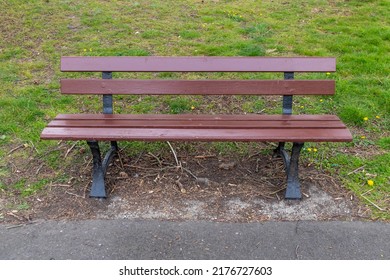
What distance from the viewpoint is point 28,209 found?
321 centimetres

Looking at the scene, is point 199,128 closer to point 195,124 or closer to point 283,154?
point 195,124

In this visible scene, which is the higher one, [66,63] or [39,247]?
[66,63]

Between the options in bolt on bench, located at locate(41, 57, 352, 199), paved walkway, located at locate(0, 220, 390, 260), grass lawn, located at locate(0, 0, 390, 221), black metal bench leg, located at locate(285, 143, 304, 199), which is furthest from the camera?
grass lawn, located at locate(0, 0, 390, 221)

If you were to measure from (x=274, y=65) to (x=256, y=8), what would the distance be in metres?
3.78

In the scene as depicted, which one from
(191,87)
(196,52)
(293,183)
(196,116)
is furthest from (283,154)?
(196,52)

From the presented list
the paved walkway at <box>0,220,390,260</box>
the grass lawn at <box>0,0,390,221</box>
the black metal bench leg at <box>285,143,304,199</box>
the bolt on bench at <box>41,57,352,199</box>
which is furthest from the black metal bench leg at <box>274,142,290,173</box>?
the paved walkway at <box>0,220,390,260</box>

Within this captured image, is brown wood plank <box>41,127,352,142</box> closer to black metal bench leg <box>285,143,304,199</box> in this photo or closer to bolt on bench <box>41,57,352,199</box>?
bolt on bench <box>41,57,352,199</box>

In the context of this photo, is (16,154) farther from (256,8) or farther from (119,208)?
(256,8)

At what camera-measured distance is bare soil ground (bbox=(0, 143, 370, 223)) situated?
3150 mm

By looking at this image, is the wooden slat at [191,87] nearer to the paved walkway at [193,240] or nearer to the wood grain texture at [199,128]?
the wood grain texture at [199,128]

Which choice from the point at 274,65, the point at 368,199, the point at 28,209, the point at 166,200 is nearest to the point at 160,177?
the point at 166,200

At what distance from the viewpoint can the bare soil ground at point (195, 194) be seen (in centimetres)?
315

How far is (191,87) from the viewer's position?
3604 mm

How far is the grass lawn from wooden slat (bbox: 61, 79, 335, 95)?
0.56 meters
